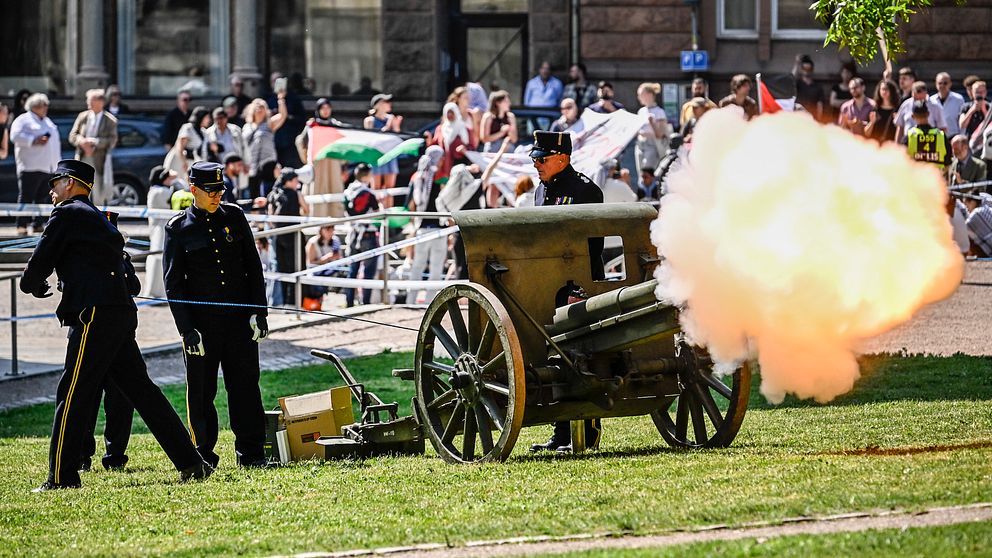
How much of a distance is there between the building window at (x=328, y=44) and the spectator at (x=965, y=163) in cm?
1472

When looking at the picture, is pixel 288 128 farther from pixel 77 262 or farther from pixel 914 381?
pixel 77 262

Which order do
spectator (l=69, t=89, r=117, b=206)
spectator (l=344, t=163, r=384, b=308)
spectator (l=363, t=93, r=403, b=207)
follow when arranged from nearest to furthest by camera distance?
spectator (l=344, t=163, r=384, b=308) → spectator (l=363, t=93, r=403, b=207) → spectator (l=69, t=89, r=117, b=206)

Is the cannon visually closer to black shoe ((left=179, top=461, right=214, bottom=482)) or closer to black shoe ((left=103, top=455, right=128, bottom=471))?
black shoe ((left=179, top=461, right=214, bottom=482))

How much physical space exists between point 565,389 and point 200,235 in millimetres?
2671

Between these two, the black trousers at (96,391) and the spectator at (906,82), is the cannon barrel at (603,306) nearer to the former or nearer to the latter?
the black trousers at (96,391)

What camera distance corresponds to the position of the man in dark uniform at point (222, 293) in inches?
432

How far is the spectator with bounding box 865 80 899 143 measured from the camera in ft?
74.4

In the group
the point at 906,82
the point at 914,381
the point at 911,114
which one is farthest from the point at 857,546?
the point at 906,82

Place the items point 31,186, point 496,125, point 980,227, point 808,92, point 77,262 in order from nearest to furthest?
point 77,262 < point 980,227 < point 496,125 < point 31,186 < point 808,92

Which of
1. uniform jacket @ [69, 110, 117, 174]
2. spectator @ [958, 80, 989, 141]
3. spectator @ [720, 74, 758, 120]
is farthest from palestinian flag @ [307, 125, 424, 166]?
spectator @ [958, 80, 989, 141]

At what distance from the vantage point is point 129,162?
27562 millimetres

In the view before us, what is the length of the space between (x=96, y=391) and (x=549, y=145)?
10.7ft

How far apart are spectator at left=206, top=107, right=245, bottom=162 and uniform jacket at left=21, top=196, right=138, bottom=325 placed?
42.2 ft

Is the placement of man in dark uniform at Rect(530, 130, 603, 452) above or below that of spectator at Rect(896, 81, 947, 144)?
below
